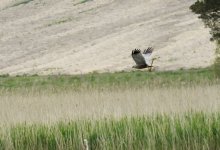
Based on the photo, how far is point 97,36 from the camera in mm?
61531

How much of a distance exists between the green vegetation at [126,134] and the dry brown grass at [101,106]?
1.51ft

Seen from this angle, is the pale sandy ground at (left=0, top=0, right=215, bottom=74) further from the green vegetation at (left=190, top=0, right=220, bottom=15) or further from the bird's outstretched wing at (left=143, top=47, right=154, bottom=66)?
the green vegetation at (left=190, top=0, right=220, bottom=15)

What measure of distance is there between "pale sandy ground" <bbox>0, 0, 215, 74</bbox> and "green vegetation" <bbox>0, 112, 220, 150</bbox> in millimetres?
29227

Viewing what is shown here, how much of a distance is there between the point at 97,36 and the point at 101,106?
47.0m

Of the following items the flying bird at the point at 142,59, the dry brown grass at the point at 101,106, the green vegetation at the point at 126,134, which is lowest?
the green vegetation at the point at 126,134

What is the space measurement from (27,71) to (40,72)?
289 cm

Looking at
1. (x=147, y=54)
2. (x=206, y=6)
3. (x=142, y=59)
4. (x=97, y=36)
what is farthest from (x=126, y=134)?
(x=97, y=36)

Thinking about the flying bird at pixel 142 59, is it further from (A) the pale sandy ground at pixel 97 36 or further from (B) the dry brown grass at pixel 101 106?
(B) the dry brown grass at pixel 101 106

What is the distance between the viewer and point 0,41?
68.9 metres

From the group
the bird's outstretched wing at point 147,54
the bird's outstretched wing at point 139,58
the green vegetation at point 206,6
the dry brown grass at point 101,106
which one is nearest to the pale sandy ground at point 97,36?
the bird's outstretched wing at point 147,54

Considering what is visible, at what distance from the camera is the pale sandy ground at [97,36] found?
156 feet

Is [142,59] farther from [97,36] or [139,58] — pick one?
[97,36]

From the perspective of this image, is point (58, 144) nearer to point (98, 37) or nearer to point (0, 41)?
point (98, 37)

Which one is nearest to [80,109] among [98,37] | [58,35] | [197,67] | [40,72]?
[197,67]
